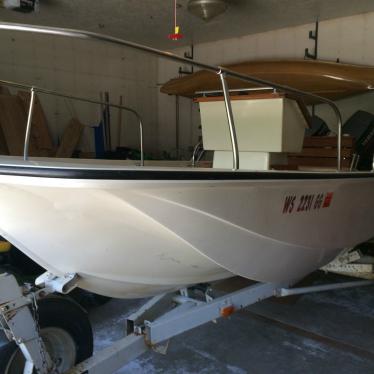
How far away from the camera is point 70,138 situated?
601 centimetres

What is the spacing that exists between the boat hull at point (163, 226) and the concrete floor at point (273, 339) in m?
0.45

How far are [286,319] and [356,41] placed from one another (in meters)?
3.84

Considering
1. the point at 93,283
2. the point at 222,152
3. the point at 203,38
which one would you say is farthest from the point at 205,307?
the point at 203,38

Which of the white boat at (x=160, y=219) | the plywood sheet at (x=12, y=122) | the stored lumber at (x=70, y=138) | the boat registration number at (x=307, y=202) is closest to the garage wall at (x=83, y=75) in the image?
the stored lumber at (x=70, y=138)

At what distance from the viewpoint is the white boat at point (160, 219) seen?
142cm

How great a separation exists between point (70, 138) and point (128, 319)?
4513 millimetres

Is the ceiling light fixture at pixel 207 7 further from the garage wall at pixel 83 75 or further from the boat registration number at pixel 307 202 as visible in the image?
the boat registration number at pixel 307 202

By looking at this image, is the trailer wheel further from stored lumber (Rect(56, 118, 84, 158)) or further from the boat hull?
stored lumber (Rect(56, 118, 84, 158))

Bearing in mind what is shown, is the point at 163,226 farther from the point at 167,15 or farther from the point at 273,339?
the point at 167,15

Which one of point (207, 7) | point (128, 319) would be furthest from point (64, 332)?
point (207, 7)

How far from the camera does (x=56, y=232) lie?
164cm

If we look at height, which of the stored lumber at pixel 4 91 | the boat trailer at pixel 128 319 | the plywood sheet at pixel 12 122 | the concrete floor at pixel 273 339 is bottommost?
the concrete floor at pixel 273 339

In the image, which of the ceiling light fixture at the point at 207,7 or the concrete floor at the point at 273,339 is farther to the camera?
the ceiling light fixture at the point at 207,7

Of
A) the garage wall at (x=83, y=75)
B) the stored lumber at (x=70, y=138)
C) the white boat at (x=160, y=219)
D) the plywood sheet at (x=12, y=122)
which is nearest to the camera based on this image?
the white boat at (x=160, y=219)
